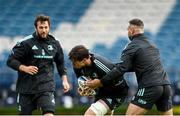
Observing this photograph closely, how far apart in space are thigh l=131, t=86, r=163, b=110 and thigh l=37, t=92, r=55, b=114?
1.27 m

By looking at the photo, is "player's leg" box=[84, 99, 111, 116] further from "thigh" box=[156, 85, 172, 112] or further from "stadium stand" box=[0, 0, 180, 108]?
"stadium stand" box=[0, 0, 180, 108]

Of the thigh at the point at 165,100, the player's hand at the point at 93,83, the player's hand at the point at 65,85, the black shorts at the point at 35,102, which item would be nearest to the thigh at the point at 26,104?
the black shorts at the point at 35,102

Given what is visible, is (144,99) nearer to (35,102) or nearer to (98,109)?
(98,109)

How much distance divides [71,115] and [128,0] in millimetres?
6403

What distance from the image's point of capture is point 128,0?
74.4 ft

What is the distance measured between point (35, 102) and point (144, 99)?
66.1 inches

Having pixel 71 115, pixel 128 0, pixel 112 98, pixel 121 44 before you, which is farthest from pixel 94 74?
pixel 128 0

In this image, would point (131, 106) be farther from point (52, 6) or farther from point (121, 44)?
point (52, 6)

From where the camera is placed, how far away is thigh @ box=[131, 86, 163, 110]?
9.54m

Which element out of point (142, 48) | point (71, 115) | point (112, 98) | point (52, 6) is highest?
point (52, 6)

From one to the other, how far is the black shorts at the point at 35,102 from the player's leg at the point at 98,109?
0.60m

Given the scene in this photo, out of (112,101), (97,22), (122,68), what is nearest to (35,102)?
(112,101)

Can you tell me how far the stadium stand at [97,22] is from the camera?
2120 centimetres

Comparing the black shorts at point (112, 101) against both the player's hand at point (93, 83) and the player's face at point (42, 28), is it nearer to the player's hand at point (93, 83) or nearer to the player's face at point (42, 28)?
Answer: the player's hand at point (93, 83)
